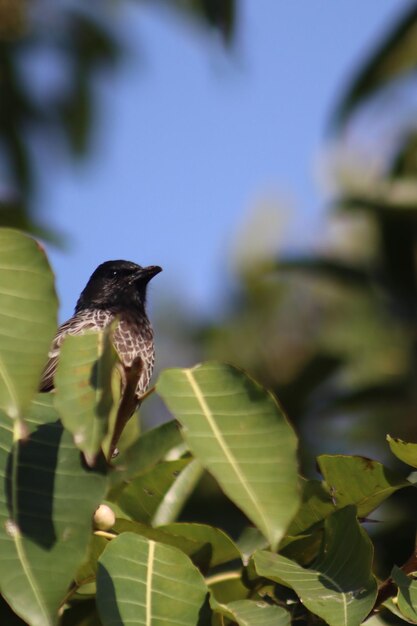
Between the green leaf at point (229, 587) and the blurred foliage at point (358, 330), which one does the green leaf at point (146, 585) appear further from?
the blurred foliage at point (358, 330)

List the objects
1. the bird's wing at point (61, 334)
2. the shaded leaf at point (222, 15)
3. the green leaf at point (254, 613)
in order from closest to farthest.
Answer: the green leaf at point (254, 613)
the bird's wing at point (61, 334)
the shaded leaf at point (222, 15)

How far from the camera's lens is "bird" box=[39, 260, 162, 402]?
407cm

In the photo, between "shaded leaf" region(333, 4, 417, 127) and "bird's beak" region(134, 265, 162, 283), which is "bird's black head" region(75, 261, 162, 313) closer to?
"bird's beak" region(134, 265, 162, 283)

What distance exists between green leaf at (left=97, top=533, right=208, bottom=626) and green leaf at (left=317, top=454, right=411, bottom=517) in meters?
0.38

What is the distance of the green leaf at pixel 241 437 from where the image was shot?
1.55m

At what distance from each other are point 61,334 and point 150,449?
1.53 m

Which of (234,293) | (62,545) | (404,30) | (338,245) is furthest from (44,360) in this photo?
(338,245)

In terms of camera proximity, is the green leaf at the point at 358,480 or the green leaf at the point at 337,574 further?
the green leaf at the point at 358,480

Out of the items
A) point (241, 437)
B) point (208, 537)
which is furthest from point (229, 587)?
point (241, 437)

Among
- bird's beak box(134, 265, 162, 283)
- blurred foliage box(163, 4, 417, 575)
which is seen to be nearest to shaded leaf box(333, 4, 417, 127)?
blurred foliage box(163, 4, 417, 575)

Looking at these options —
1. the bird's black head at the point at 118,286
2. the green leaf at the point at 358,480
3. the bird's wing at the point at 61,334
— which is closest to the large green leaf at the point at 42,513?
the green leaf at the point at 358,480

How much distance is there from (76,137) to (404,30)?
3163mm

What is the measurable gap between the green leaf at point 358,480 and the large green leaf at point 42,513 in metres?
0.58

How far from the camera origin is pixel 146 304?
4754mm
